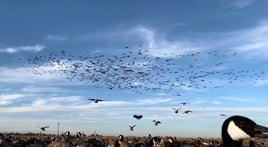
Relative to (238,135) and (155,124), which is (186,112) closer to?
(155,124)

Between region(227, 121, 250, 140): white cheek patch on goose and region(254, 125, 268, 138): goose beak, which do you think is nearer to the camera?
region(227, 121, 250, 140): white cheek patch on goose

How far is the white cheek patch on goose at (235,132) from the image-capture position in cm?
1266

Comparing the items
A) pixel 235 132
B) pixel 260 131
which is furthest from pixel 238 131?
pixel 260 131

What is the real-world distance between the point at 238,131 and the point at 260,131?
1.98ft

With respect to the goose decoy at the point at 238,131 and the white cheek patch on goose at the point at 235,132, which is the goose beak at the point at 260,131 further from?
the white cheek patch on goose at the point at 235,132

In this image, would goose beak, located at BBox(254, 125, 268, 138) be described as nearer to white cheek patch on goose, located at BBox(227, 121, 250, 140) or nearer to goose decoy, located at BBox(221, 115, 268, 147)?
goose decoy, located at BBox(221, 115, 268, 147)

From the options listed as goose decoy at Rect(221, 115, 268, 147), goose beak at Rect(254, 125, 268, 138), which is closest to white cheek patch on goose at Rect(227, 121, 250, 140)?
A: goose decoy at Rect(221, 115, 268, 147)

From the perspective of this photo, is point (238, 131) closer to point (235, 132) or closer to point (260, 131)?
point (235, 132)

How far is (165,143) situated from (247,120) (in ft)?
105

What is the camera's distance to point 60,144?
3572 centimetres

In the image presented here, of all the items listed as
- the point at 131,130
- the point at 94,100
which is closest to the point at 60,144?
the point at 94,100

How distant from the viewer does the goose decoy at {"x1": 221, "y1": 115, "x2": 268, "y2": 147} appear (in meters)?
12.7

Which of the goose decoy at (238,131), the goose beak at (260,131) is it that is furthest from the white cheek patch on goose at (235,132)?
the goose beak at (260,131)

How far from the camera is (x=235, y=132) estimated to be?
41.6 feet
